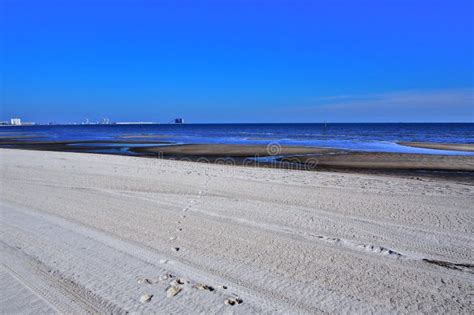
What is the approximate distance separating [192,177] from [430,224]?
7.38 meters

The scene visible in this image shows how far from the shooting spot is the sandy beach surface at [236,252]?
339 cm

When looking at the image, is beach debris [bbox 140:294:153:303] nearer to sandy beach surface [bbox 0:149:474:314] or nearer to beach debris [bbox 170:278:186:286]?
sandy beach surface [bbox 0:149:474:314]

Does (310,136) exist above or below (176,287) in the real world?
below

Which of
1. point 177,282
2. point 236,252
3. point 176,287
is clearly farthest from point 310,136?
point 176,287

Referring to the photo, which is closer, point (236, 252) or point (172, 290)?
point (172, 290)

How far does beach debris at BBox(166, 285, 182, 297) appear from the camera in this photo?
347cm

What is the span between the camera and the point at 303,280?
3.80m

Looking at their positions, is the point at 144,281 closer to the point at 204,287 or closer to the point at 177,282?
the point at 177,282

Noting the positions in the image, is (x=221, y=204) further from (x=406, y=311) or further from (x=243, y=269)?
(x=406, y=311)

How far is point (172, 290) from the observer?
3543mm

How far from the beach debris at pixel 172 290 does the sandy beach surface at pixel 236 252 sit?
0.03 ft

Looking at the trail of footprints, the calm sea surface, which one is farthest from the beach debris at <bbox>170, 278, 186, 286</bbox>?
the calm sea surface

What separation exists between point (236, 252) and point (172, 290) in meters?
1.25

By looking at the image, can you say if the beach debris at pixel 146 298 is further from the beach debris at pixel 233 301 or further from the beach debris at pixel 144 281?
the beach debris at pixel 233 301
